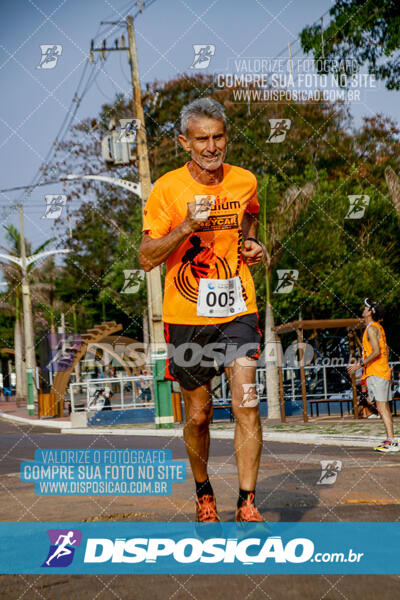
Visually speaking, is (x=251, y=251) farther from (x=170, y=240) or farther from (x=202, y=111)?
(x=202, y=111)

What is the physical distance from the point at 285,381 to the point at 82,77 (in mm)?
9892

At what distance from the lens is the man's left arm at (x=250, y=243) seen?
4.21 meters

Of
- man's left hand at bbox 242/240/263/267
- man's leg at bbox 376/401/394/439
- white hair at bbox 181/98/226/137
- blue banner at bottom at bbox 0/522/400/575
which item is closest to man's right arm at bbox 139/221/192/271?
man's left hand at bbox 242/240/263/267

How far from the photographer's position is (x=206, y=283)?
420 centimetres

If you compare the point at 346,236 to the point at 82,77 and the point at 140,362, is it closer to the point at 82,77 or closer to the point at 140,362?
the point at 82,77

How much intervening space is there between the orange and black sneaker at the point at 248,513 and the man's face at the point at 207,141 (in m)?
1.62

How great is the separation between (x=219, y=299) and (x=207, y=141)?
809 mm

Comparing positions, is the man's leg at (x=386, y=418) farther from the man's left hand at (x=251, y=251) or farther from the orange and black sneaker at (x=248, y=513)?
the orange and black sneaker at (x=248, y=513)

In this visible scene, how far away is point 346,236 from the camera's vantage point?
2752 centimetres

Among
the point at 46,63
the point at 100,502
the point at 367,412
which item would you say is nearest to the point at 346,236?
the point at 367,412

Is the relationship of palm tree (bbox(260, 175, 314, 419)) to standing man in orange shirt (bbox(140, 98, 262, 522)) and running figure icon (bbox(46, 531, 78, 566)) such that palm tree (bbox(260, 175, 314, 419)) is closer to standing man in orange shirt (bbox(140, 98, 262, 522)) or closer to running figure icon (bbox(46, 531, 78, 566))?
standing man in orange shirt (bbox(140, 98, 262, 522))

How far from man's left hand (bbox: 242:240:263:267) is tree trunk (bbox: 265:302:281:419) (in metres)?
13.7

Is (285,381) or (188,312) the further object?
(285,381)

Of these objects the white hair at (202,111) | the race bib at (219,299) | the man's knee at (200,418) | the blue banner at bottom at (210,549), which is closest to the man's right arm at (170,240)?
the race bib at (219,299)
